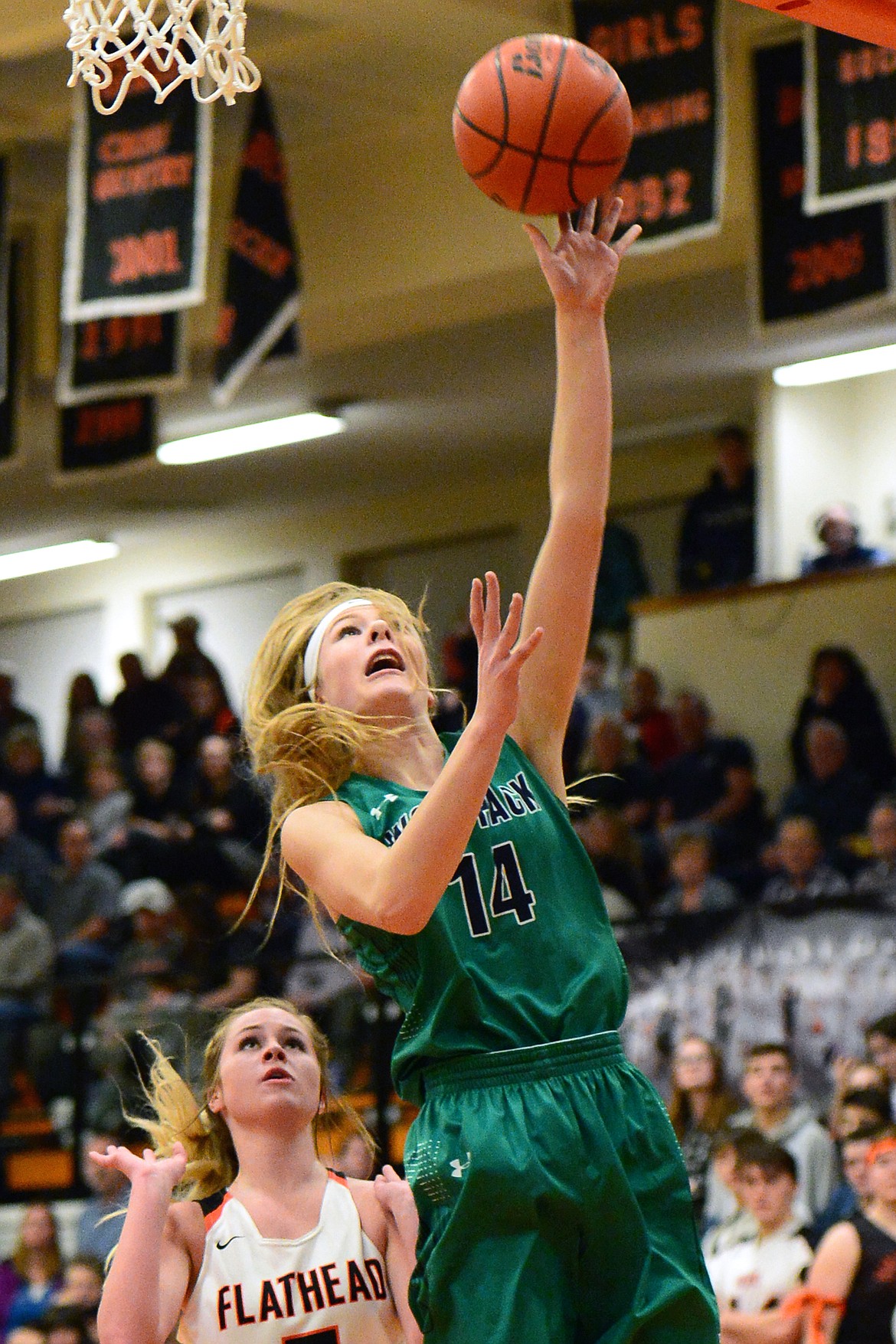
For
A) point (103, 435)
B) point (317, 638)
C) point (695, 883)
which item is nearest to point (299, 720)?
point (317, 638)

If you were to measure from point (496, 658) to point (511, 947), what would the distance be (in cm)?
47

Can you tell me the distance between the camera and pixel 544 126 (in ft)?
11.6

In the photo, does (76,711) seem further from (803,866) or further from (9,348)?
(803,866)

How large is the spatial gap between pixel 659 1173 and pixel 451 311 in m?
8.21

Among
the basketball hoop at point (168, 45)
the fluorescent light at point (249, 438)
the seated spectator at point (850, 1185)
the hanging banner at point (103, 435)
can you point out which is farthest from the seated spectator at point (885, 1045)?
the fluorescent light at point (249, 438)

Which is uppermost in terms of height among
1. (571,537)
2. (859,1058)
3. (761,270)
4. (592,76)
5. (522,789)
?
(761,270)

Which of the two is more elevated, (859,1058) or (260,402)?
(260,402)

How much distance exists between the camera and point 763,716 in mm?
11609

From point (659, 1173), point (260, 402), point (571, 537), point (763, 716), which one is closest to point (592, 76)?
point (571, 537)

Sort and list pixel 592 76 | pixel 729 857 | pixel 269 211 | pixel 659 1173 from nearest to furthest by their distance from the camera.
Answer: pixel 659 1173
pixel 592 76
pixel 269 211
pixel 729 857

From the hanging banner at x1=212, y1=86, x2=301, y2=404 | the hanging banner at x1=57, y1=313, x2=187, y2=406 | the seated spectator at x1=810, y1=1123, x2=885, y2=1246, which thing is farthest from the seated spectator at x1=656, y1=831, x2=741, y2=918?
the hanging banner at x1=57, y1=313, x2=187, y2=406

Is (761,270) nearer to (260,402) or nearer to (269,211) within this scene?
(269,211)

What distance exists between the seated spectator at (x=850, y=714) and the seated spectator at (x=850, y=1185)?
11.6ft

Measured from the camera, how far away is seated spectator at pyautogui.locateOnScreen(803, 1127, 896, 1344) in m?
5.80
